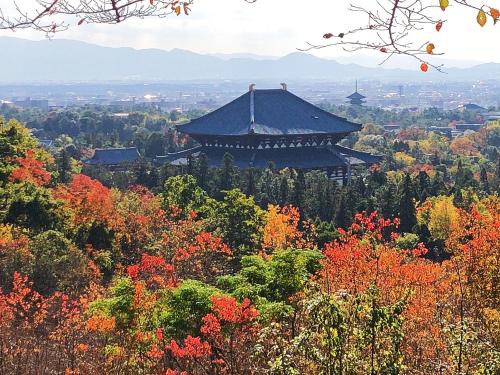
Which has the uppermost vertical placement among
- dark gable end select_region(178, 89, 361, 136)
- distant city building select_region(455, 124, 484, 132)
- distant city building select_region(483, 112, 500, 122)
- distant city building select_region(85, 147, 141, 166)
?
dark gable end select_region(178, 89, 361, 136)

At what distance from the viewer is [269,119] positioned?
52.1m

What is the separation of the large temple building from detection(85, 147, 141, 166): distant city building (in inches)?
431

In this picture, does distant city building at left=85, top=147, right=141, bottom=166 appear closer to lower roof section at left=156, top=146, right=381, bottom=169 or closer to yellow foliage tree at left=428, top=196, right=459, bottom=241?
lower roof section at left=156, top=146, right=381, bottom=169

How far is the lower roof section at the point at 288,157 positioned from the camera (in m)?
48.3

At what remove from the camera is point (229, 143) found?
51500 millimetres

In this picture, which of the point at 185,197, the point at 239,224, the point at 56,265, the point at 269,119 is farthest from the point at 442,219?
the point at 269,119

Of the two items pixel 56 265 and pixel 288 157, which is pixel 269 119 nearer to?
pixel 288 157

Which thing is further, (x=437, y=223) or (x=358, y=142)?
(x=358, y=142)

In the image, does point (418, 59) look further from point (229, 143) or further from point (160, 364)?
point (229, 143)

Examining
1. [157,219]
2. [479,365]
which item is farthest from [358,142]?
[479,365]

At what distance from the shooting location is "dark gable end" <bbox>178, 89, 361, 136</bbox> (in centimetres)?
5047

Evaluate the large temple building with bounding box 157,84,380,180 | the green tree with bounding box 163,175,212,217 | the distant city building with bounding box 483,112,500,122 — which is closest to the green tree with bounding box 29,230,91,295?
the green tree with bounding box 163,175,212,217

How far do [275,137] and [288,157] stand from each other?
1.74m

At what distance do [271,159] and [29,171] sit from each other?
24532mm
